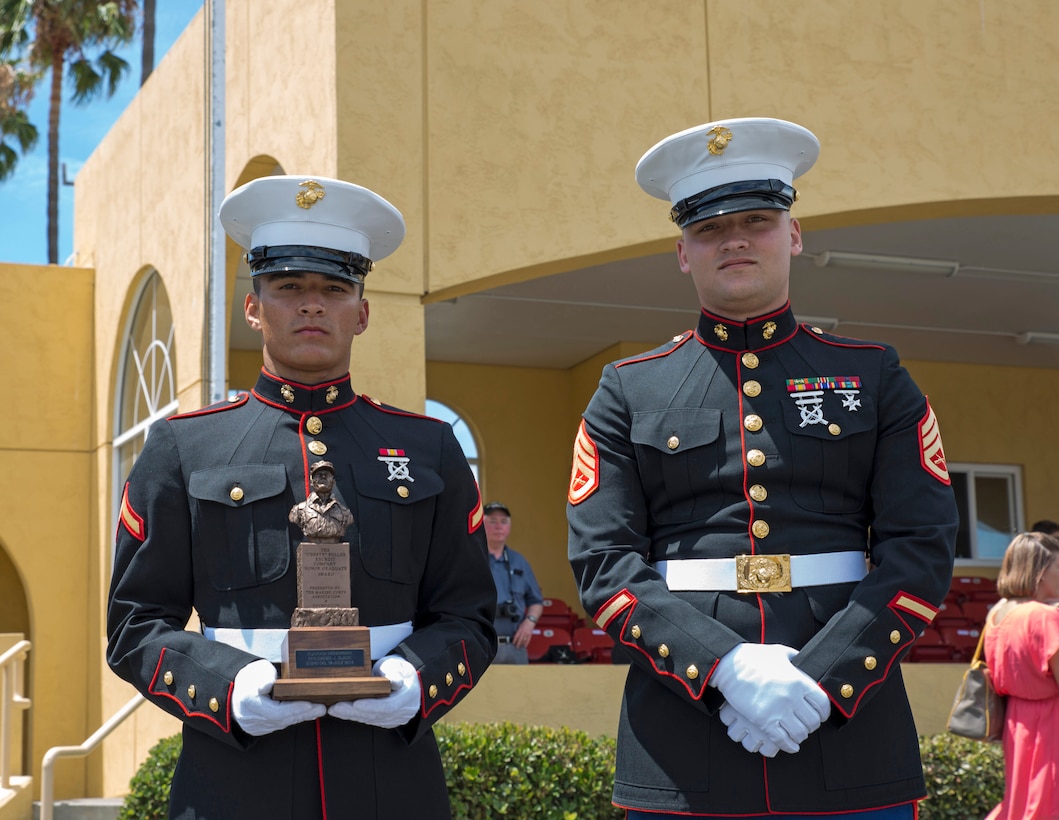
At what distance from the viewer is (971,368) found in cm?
1695

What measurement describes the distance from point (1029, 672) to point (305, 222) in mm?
3957

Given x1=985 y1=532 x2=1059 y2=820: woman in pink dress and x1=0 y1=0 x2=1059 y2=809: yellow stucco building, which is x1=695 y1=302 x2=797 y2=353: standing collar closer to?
x1=985 y1=532 x2=1059 y2=820: woman in pink dress

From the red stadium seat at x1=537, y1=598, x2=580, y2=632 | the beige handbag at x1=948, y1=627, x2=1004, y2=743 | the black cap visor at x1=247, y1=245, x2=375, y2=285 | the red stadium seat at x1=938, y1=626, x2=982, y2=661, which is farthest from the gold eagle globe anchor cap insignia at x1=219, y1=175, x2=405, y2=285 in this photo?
the red stadium seat at x1=938, y1=626, x2=982, y2=661

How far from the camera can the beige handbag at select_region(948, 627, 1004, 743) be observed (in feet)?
19.6

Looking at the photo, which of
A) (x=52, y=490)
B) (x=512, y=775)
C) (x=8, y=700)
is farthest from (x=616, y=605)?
(x=52, y=490)

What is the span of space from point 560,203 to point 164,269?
4626mm

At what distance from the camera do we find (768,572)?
2793 millimetres

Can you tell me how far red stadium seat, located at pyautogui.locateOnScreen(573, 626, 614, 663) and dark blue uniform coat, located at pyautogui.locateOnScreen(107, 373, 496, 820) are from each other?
10.3m

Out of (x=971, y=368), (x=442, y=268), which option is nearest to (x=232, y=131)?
(x=442, y=268)

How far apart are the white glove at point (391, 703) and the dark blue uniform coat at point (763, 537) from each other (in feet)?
1.31

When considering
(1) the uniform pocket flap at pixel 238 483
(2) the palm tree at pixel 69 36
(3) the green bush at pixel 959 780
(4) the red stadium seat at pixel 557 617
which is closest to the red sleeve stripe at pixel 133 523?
(1) the uniform pocket flap at pixel 238 483

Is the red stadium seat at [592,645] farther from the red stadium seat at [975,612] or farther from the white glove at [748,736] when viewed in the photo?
the white glove at [748,736]

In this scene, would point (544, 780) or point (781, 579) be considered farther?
point (544, 780)

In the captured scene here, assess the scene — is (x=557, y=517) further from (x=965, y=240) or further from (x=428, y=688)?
(x=428, y=688)
